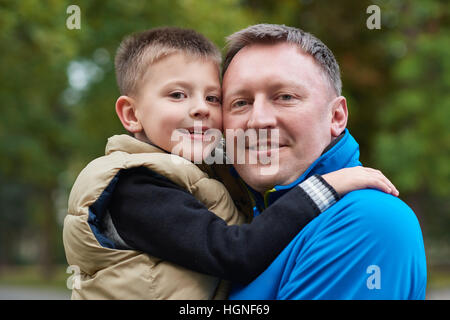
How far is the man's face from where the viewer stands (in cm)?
231

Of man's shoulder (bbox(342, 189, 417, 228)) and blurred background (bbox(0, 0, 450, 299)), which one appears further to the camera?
blurred background (bbox(0, 0, 450, 299))

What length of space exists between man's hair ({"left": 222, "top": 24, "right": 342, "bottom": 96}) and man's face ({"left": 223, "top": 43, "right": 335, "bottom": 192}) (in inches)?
1.2

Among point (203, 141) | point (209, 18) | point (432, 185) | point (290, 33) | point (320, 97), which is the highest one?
point (209, 18)

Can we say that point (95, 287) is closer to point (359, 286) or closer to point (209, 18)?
point (359, 286)

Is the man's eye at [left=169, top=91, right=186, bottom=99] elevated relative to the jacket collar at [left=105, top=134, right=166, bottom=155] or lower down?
elevated

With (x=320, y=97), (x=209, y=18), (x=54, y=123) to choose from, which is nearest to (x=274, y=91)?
(x=320, y=97)

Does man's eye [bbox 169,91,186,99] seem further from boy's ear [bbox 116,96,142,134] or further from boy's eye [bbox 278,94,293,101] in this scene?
boy's eye [bbox 278,94,293,101]

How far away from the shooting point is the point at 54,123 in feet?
48.3

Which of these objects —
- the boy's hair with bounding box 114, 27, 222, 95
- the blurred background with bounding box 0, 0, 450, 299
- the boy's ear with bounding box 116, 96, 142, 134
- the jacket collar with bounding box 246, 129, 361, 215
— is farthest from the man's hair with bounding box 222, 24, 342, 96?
the blurred background with bounding box 0, 0, 450, 299

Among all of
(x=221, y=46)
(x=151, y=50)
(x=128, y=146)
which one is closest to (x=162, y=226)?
(x=128, y=146)

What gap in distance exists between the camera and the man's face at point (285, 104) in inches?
90.9

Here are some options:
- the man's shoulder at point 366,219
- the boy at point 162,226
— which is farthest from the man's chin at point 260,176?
the man's shoulder at point 366,219

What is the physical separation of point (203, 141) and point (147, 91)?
0.35 meters

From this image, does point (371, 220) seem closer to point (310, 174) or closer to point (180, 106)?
point (310, 174)
